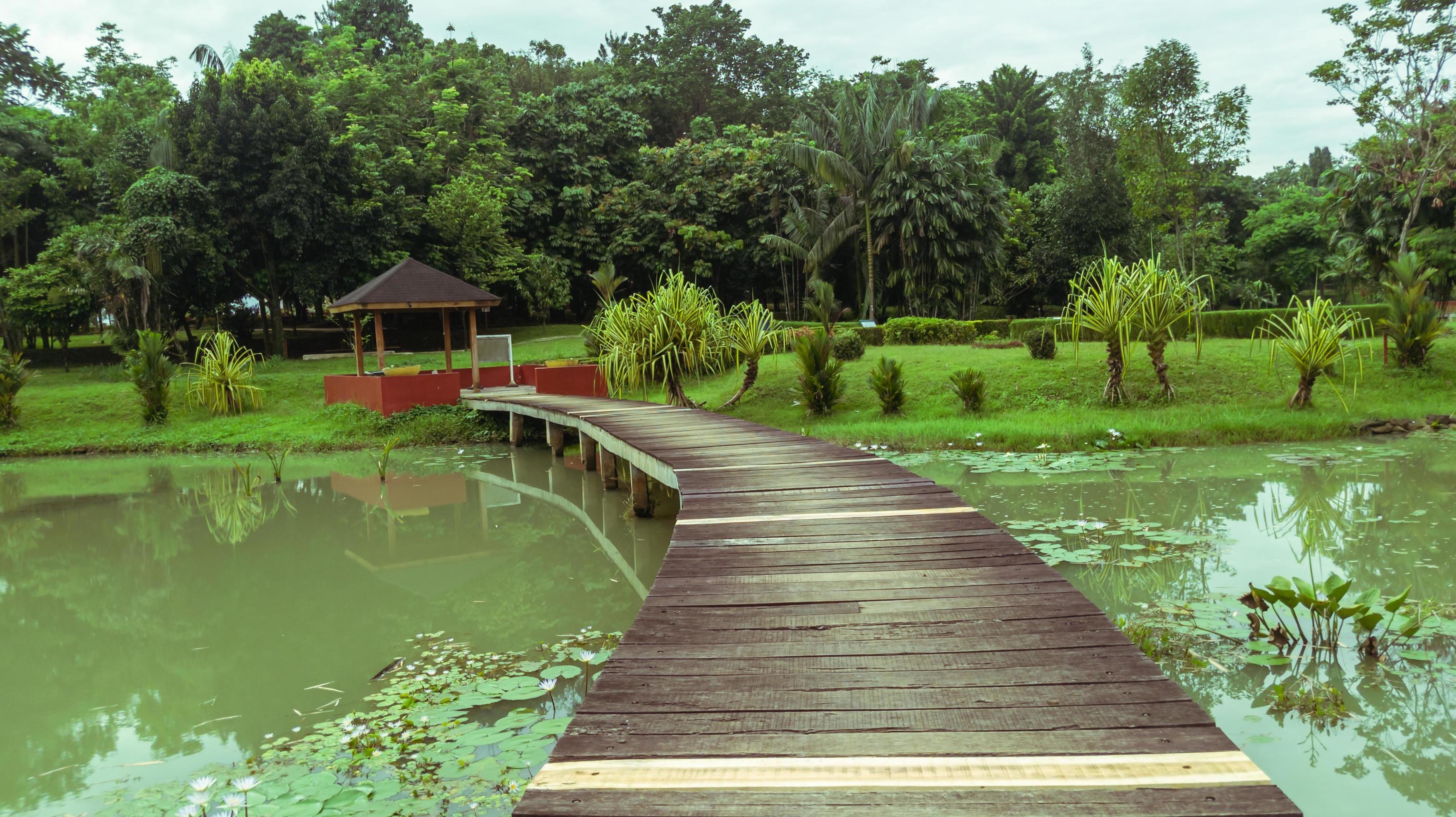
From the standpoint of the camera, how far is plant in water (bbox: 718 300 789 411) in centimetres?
1212

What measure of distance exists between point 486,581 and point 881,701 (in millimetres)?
4089

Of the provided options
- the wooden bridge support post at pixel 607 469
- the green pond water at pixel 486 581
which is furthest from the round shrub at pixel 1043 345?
the wooden bridge support post at pixel 607 469

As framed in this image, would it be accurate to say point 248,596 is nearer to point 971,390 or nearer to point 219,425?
point 971,390

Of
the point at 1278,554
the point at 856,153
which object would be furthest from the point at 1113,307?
the point at 856,153

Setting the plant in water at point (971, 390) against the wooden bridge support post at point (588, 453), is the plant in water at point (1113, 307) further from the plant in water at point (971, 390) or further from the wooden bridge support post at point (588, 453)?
the wooden bridge support post at point (588, 453)

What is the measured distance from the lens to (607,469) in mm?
8898

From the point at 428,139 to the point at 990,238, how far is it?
50.1ft

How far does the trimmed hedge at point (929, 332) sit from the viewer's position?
56.5 feet

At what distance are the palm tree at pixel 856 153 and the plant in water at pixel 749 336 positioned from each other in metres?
9.97

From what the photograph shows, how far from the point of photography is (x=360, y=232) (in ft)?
68.6

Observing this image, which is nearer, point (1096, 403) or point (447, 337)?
point (1096, 403)

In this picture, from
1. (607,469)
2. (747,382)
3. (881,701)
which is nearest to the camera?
(881,701)

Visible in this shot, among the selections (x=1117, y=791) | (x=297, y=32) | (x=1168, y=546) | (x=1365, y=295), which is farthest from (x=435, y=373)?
(x=1365, y=295)

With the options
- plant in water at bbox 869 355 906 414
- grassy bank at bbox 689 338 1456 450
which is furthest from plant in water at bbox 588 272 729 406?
plant in water at bbox 869 355 906 414
